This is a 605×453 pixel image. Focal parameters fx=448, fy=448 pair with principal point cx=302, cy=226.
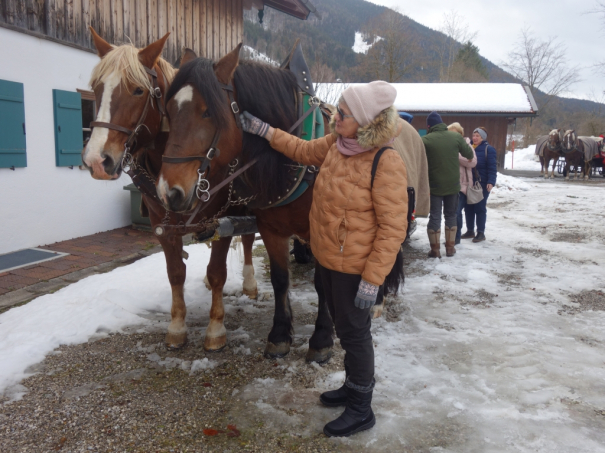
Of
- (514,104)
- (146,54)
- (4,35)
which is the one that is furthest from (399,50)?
(146,54)

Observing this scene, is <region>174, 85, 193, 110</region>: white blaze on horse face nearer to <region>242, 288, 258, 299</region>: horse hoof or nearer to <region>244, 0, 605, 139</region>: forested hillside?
<region>242, 288, 258, 299</region>: horse hoof

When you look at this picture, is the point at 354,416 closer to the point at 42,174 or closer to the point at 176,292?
the point at 176,292

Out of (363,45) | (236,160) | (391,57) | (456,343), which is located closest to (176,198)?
(236,160)

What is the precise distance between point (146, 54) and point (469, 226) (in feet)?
19.7

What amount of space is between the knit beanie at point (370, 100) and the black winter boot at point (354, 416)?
1.37 meters

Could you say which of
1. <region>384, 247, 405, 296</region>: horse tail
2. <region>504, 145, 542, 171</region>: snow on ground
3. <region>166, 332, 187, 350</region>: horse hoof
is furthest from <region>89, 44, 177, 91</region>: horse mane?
<region>504, 145, 542, 171</region>: snow on ground

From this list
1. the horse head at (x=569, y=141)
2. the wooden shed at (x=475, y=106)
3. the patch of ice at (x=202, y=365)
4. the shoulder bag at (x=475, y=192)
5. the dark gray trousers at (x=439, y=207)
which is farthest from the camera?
the wooden shed at (x=475, y=106)

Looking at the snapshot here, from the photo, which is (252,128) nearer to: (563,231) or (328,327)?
(328,327)

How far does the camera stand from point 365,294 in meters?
2.12

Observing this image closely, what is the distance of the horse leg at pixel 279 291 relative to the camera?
3.11m

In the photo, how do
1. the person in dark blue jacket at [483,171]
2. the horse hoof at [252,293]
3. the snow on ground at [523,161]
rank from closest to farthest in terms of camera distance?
the horse hoof at [252,293] → the person in dark blue jacket at [483,171] → the snow on ground at [523,161]

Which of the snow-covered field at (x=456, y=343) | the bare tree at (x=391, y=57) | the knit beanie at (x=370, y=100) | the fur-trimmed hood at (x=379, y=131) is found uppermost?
the bare tree at (x=391, y=57)

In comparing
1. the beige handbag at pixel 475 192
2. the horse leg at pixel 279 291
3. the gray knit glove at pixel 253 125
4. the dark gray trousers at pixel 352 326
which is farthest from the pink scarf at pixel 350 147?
the beige handbag at pixel 475 192

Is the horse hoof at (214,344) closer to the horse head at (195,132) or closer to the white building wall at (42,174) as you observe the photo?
the horse head at (195,132)
